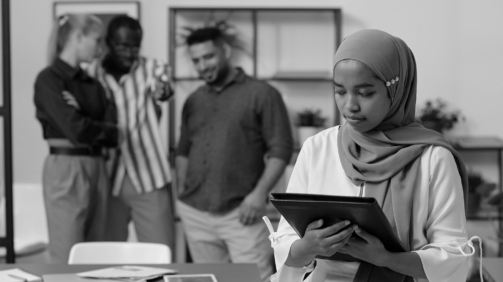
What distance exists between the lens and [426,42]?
4.92 meters

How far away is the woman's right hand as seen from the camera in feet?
4.70

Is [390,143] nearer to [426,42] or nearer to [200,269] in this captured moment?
[200,269]

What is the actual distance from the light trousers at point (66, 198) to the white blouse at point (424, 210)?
6.61 ft

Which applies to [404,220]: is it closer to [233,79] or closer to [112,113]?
[233,79]

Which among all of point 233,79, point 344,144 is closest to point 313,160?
point 344,144

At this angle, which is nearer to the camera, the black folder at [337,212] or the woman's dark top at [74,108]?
the black folder at [337,212]

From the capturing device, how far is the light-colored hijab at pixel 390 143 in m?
1.50

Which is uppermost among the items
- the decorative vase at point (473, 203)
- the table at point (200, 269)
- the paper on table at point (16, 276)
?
the paper on table at point (16, 276)

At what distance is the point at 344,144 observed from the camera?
1606 millimetres

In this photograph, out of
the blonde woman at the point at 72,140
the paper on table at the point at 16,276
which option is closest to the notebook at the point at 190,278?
the paper on table at the point at 16,276

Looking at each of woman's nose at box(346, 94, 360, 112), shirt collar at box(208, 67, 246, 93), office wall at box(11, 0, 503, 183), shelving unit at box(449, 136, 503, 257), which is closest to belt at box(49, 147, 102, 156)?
shirt collar at box(208, 67, 246, 93)

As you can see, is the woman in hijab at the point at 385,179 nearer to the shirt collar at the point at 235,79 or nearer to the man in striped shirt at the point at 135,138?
the shirt collar at the point at 235,79

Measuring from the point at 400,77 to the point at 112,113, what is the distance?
239 cm

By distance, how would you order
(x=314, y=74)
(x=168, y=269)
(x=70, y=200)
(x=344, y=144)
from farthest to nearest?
(x=314, y=74) → (x=70, y=200) → (x=168, y=269) → (x=344, y=144)
